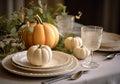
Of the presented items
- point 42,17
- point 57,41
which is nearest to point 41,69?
point 57,41

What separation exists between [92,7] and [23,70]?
2.63 metres

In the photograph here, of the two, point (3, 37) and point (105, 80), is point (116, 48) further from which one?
point (3, 37)

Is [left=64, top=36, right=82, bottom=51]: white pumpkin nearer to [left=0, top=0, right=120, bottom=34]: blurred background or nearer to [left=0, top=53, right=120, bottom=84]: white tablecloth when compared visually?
[left=0, top=53, right=120, bottom=84]: white tablecloth

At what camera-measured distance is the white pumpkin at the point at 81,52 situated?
1.18 m

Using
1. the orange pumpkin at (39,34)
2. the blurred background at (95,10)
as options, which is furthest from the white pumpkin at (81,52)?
the blurred background at (95,10)

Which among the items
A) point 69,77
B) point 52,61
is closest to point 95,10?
point 52,61

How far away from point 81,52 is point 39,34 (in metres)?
0.21

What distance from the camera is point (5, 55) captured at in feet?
3.91

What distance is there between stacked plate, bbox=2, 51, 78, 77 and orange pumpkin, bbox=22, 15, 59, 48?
0.42 feet

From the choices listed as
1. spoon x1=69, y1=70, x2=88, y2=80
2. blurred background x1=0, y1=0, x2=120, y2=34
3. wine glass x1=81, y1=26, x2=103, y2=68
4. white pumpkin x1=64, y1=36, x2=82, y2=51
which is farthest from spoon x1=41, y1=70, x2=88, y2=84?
blurred background x1=0, y1=0, x2=120, y2=34

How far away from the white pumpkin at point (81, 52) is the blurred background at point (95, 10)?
6.07ft

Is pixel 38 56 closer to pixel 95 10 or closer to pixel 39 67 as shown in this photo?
pixel 39 67

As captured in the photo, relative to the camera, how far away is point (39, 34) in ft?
4.07

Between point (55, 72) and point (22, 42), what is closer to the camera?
point (55, 72)
